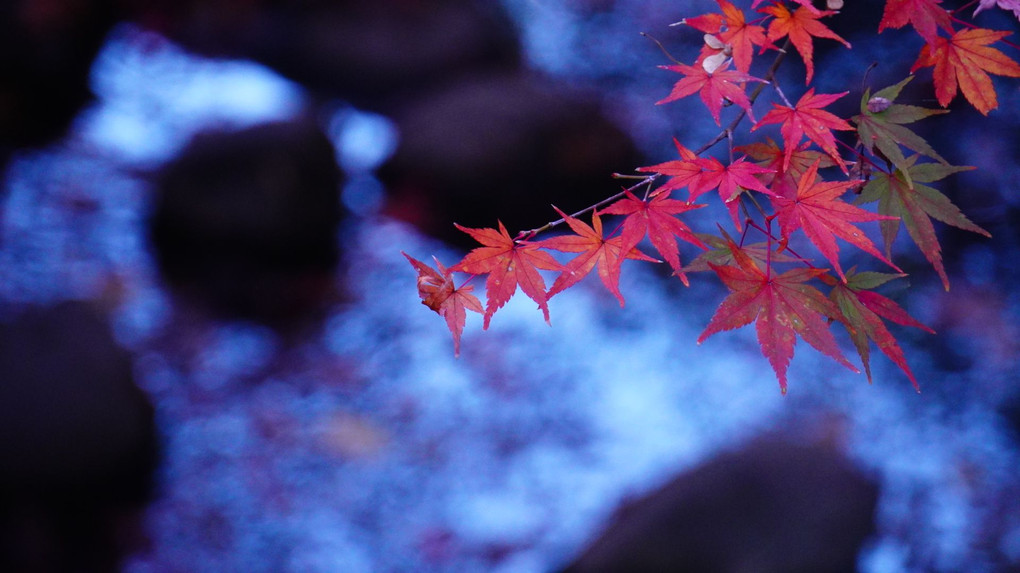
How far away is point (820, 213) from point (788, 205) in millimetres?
50

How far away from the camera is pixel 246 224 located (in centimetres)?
379

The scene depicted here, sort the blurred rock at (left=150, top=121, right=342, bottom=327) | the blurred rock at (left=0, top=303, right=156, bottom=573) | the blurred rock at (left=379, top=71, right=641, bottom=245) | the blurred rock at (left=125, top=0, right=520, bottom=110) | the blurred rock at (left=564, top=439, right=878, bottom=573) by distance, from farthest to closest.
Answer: the blurred rock at (left=125, top=0, right=520, bottom=110) → the blurred rock at (left=379, top=71, right=641, bottom=245) → the blurred rock at (left=150, top=121, right=342, bottom=327) → the blurred rock at (left=0, top=303, right=156, bottom=573) → the blurred rock at (left=564, top=439, right=878, bottom=573)

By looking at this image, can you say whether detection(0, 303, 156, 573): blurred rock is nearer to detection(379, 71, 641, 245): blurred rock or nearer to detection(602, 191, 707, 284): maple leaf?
detection(379, 71, 641, 245): blurred rock

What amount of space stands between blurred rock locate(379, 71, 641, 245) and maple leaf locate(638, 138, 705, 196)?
9.40 ft

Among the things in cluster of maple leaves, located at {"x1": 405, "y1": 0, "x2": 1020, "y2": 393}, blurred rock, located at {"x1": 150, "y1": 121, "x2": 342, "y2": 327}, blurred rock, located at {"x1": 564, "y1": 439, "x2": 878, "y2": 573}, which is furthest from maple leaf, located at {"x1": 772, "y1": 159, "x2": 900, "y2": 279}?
blurred rock, located at {"x1": 150, "y1": 121, "x2": 342, "y2": 327}

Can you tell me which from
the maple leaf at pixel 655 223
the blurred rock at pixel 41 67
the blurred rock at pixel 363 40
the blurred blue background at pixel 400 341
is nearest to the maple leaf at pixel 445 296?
the maple leaf at pixel 655 223

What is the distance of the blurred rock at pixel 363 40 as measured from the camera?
5238 millimetres

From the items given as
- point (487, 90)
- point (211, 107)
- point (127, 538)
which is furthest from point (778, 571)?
point (211, 107)

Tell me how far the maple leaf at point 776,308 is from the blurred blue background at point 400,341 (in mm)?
1725

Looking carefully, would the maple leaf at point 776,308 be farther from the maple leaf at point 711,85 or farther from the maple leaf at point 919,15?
the maple leaf at point 919,15

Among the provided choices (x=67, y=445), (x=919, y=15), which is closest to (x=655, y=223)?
(x=919, y=15)

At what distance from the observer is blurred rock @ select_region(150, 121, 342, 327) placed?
3793 millimetres

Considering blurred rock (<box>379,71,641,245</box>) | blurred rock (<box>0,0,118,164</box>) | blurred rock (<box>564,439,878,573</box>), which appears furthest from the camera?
blurred rock (<box>0,0,118,164</box>)

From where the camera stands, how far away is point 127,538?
9.06ft
